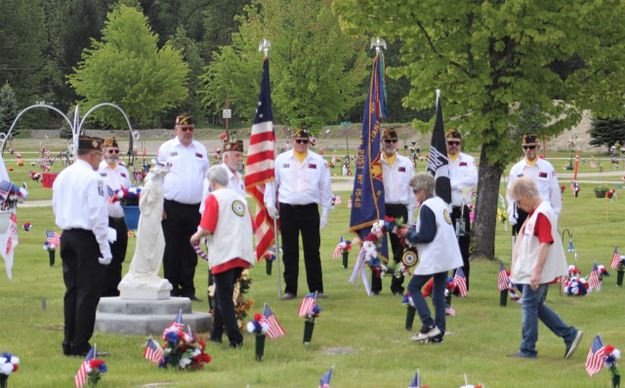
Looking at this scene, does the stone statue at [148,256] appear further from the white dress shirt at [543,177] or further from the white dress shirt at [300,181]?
the white dress shirt at [543,177]

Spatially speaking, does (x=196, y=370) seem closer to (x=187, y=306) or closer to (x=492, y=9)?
(x=187, y=306)

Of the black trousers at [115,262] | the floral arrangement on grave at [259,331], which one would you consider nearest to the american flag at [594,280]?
the black trousers at [115,262]

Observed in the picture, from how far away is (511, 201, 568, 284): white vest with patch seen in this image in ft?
36.3

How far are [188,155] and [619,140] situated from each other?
5755 cm

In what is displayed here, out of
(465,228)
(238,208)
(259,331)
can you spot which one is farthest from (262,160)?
(259,331)

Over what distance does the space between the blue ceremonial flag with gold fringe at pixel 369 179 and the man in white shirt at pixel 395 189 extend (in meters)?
0.11

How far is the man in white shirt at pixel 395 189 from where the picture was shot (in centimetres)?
1611

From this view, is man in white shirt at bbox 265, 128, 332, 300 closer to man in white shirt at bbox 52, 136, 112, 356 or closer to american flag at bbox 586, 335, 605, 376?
man in white shirt at bbox 52, 136, 112, 356

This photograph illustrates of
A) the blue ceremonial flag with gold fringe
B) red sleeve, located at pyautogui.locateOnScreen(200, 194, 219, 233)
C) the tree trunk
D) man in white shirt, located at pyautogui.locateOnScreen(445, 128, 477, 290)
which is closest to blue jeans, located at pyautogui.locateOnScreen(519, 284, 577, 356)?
red sleeve, located at pyautogui.locateOnScreen(200, 194, 219, 233)

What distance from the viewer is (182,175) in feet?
47.6

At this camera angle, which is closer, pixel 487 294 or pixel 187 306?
pixel 187 306

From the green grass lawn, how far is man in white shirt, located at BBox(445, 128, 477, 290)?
34.5 inches

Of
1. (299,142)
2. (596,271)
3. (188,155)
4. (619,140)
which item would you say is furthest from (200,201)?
(619,140)

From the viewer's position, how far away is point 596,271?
641 inches
